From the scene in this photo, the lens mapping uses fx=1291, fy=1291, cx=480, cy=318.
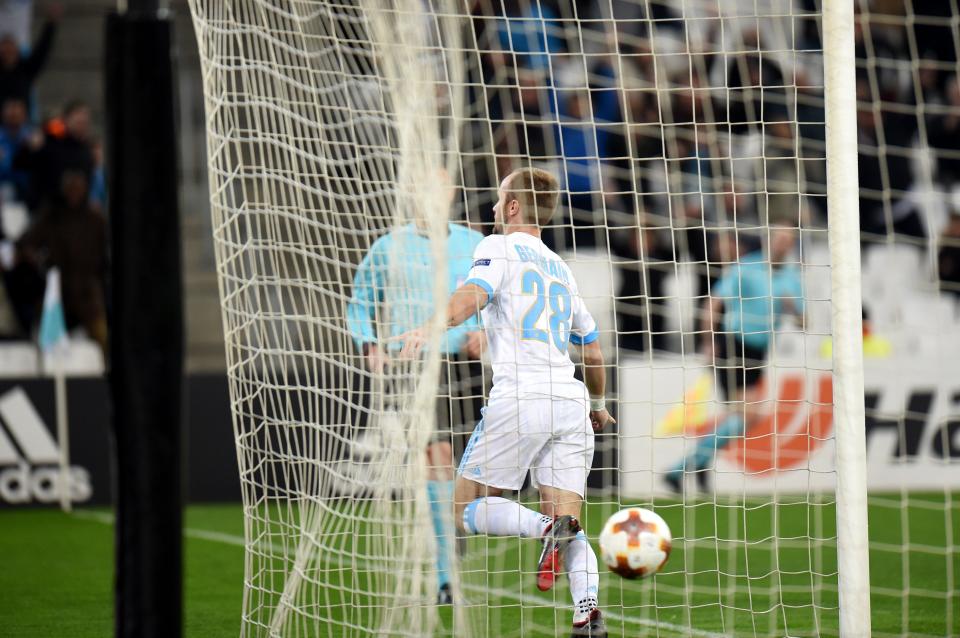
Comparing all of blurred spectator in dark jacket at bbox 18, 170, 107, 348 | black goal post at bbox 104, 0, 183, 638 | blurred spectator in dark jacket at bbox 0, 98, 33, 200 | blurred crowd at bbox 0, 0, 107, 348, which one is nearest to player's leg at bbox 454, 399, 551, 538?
black goal post at bbox 104, 0, 183, 638

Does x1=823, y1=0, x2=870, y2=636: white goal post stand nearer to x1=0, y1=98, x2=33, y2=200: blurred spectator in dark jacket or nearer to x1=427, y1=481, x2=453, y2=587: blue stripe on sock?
x1=427, y1=481, x2=453, y2=587: blue stripe on sock

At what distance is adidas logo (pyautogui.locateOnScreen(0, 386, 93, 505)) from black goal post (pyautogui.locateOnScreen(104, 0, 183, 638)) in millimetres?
8133

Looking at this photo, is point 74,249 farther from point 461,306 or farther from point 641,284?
point 461,306

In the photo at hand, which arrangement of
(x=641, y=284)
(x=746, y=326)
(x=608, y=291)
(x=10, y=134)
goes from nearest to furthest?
1. (x=608, y=291)
2. (x=746, y=326)
3. (x=641, y=284)
4. (x=10, y=134)

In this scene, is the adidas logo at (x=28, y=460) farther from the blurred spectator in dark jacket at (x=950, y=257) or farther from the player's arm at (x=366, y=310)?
the blurred spectator in dark jacket at (x=950, y=257)

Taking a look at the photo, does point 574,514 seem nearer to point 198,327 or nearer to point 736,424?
point 736,424

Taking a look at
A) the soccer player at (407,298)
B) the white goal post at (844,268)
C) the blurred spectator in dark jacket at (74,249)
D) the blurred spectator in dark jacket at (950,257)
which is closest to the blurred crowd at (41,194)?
the blurred spectator in dark jacket at (74,249)

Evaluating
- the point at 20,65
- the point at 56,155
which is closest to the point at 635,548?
the point at 56,155

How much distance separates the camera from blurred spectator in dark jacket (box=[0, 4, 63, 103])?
13266 mm

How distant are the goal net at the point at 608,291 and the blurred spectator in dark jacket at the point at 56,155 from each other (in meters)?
2.52

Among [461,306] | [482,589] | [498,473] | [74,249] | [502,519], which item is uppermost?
[74,249]

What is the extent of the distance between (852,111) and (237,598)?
4049mm

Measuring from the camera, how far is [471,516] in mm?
5355

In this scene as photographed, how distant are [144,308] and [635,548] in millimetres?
2460
